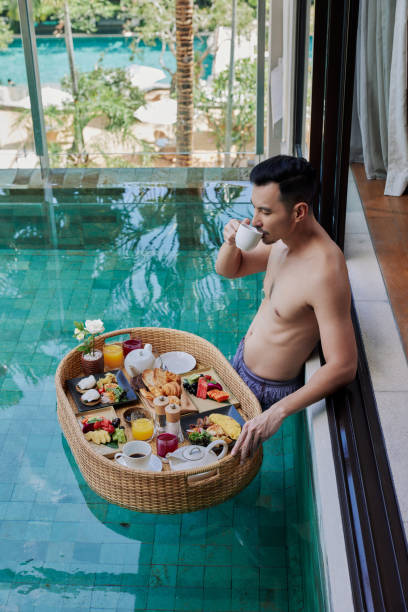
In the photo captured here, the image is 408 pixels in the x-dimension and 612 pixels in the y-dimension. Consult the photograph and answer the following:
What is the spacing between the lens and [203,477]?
8.02 feet

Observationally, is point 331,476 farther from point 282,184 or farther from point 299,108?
point 299,108

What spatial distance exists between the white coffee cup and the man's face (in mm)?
41

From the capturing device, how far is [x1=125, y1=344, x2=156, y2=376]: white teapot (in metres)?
3.06

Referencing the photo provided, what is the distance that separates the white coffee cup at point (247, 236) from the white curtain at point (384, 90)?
1.95 metres

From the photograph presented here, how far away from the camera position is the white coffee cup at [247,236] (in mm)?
2344

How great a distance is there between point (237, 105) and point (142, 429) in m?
4.78

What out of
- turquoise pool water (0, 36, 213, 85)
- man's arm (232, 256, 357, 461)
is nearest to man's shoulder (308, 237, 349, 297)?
man's arm (232, 256, 357, 461)

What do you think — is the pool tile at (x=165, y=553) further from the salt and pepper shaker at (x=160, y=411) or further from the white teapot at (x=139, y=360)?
the white teapot at (x=139, y=360)

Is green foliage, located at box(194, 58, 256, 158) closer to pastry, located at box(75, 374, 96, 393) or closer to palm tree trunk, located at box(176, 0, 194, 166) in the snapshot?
palm tree trunk, located at box(176, 0, 194, 166)

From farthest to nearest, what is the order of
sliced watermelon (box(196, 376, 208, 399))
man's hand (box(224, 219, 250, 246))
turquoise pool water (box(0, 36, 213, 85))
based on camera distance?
turquoise pool water (box(0, 36, 213, 85)) → sliced watermelon (box(196, 376, 208, 399)) → man's hand (box(224, 219, 250, 246))

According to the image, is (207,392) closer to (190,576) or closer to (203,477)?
(203,477)

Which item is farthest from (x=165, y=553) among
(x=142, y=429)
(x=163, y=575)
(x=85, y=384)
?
(x=85, y=384)

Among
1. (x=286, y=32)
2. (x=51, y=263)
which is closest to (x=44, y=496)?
(x=51, y=263)

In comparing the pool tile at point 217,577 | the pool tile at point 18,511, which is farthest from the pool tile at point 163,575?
the pool tile at point 18,511
